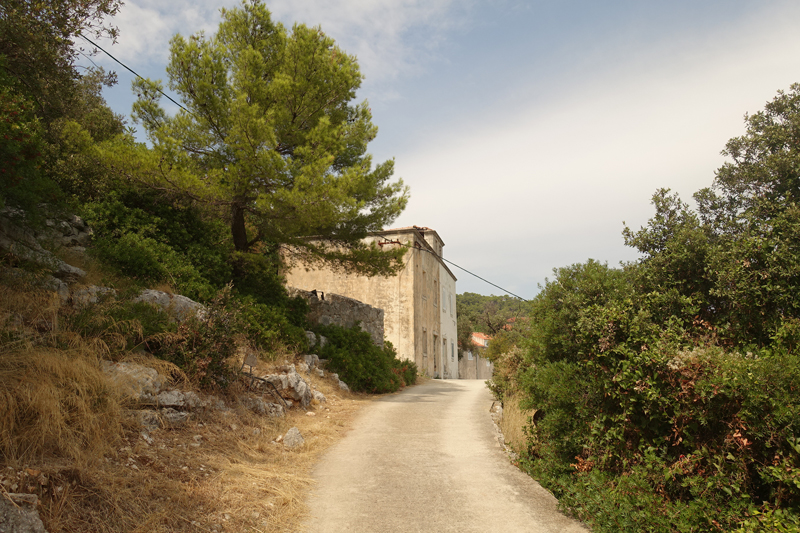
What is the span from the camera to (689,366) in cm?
411

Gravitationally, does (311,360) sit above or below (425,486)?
above

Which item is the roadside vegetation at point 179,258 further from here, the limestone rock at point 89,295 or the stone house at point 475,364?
the stone house at point 475,364

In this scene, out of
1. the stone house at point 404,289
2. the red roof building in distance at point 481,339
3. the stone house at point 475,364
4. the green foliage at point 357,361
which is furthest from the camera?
the red roof building in distance at point 481,339

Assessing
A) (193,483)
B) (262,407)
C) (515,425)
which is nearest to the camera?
(193,483)

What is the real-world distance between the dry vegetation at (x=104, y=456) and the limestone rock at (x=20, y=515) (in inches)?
4.6

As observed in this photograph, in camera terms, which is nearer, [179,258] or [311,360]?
[179,258]

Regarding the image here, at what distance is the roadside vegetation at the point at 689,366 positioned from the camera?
3.69m

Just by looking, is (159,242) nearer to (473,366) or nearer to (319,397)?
(319,397)

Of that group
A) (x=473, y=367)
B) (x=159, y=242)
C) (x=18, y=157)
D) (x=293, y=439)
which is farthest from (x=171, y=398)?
(x=473, y=367)

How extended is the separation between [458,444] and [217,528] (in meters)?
4.00

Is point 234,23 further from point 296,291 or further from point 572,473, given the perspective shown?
point 572,473

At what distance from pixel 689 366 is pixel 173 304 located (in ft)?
22.9

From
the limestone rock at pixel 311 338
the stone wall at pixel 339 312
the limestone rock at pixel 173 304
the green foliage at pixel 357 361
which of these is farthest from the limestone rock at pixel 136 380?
the stone wall at pixel 339 312

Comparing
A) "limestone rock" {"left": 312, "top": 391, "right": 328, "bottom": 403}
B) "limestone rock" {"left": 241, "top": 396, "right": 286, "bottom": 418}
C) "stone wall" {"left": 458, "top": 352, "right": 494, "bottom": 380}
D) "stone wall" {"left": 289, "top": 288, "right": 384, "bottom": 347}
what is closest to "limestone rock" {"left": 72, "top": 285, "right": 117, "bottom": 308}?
"limestone rock" {"left": 241, "top": 396, "right": 286, "bottom": 418}
